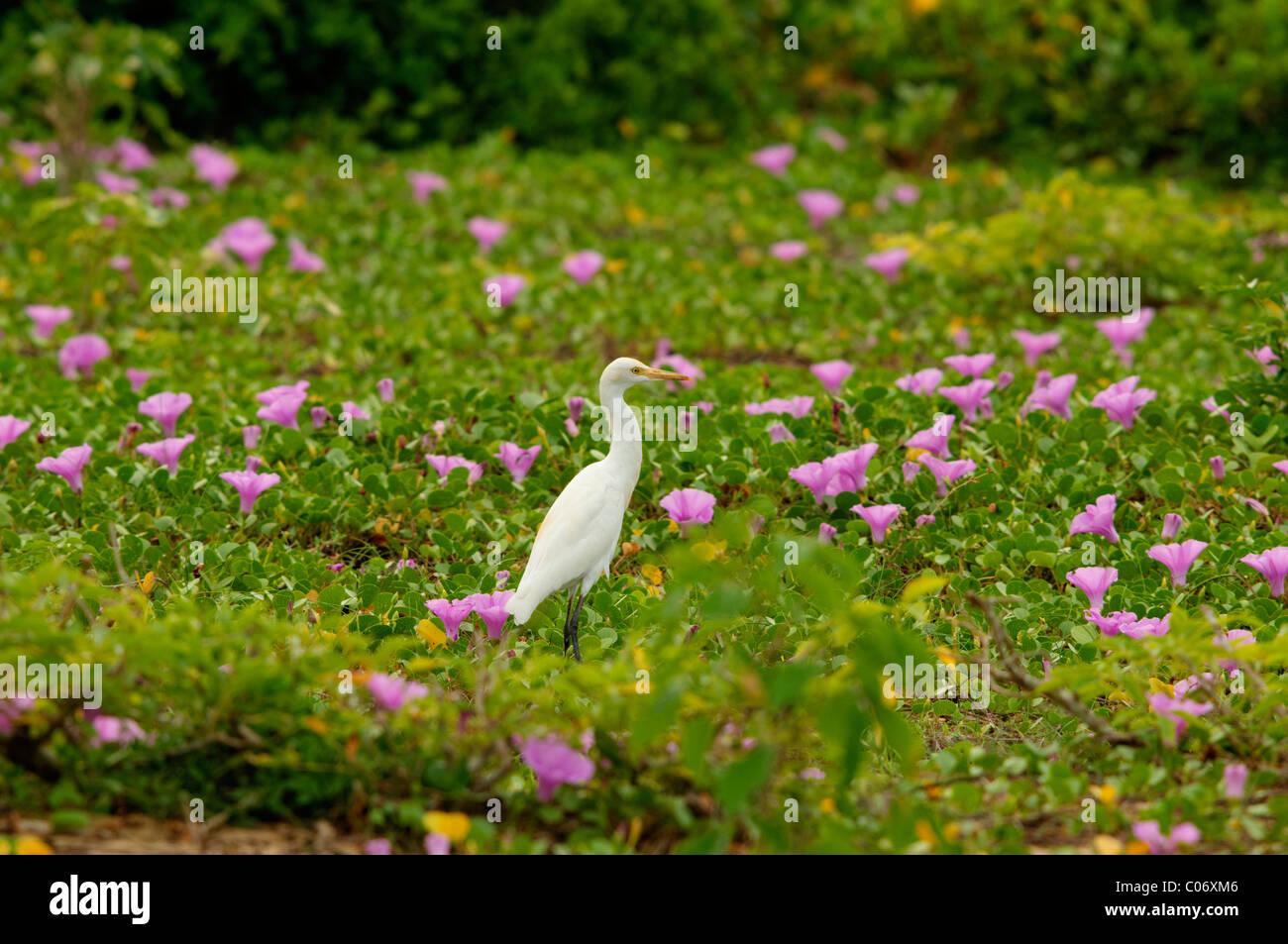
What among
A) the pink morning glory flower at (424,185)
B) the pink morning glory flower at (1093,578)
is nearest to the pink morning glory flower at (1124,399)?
the pink morning glory flower at (1093,578)

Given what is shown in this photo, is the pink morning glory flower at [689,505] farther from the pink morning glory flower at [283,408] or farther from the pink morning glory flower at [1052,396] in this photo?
the pink morning glory flower at [1052,396]

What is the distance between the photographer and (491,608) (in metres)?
3.65

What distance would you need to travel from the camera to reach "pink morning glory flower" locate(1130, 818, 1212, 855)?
281 centimetres

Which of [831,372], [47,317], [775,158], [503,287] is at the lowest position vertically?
[831,372]

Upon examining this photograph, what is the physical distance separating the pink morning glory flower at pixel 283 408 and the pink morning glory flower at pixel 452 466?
0.48 m

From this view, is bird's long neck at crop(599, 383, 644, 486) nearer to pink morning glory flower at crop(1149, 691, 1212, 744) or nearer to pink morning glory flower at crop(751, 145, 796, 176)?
pink morning glory flower at crop(1149, 691, 1212, 744)

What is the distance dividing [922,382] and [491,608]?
6.98 ft

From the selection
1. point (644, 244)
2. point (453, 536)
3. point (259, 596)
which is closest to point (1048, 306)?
point (644, 244)

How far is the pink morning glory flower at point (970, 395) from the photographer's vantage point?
4992 mm

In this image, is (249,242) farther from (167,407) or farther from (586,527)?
(586,527)

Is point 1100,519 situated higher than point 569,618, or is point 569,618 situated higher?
point 1100,519

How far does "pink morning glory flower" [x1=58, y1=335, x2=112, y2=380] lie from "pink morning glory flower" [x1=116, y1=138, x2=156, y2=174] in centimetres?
305

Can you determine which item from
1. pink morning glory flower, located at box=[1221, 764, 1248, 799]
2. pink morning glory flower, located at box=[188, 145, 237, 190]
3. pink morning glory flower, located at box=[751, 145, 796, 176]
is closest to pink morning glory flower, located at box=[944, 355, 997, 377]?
pink morning glory flower, located at box=[1221, 764, 1248, 799]

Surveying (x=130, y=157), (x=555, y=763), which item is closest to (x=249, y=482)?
(x=555, y=763)
